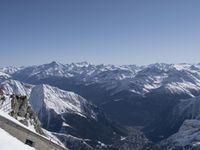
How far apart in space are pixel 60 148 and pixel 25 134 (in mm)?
4452

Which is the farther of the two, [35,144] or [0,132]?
[35,144]

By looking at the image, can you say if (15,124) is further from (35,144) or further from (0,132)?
(0,132)

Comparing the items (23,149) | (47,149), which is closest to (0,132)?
(23,149)

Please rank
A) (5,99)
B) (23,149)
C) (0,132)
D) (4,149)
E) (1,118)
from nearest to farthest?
(4,149), (23,149), (0,132), (1,118), (5,99)

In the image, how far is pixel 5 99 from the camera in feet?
381

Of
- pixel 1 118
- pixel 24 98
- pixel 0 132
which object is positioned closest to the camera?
pixel 0 132

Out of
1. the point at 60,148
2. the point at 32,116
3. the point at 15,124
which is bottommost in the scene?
the point at 32,116

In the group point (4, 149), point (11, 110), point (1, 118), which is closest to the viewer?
point (4, 149)

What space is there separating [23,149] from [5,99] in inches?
3603

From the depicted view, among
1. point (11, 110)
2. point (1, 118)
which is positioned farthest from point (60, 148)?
point (11, 110)

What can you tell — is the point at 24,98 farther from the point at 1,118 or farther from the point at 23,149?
the point at 23,149

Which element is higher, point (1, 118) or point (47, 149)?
point (1, 118)

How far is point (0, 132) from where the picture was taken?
97.8ft

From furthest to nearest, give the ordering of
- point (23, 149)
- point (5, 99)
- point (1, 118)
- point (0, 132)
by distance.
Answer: point (5, 99)
point (1, 118)
point (0, 132)
point (23, 149)
